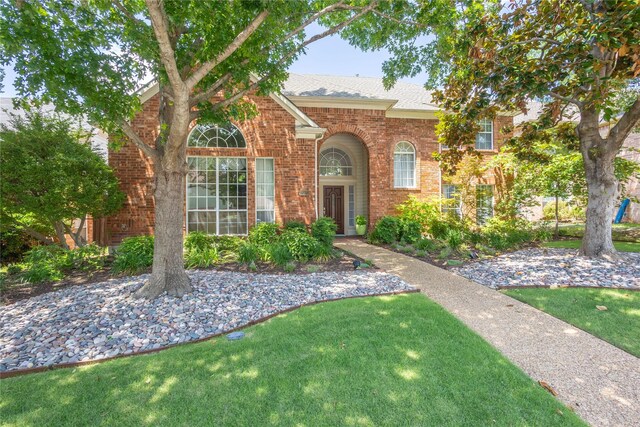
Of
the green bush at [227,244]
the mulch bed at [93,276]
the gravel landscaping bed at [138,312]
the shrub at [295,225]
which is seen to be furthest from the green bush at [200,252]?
the shrub at [295,225]

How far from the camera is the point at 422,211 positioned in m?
11.6

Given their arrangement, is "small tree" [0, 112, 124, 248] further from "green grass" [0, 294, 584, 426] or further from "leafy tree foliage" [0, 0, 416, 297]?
"green grass" [0, 294, 584, 426]

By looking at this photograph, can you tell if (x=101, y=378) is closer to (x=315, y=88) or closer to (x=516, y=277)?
(x=516, y=277)

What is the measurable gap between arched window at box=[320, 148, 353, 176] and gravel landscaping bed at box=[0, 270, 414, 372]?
8.26m

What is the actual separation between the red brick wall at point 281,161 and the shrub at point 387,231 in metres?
1.52

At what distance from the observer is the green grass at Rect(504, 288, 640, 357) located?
3.68m

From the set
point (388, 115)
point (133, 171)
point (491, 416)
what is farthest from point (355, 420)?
point (388, 115)

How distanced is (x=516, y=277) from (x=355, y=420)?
18.0ft

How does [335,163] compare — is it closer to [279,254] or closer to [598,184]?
[279,254]

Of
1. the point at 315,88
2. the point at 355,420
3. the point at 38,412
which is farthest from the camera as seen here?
the point at 315,88

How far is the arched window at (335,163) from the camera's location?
45.5 ft

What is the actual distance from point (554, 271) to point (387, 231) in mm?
5150

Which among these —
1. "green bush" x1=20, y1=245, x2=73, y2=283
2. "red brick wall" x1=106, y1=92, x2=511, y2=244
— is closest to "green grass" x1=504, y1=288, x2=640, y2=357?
"red brick wall" x1=106, y1=92, x2=511, y2=244

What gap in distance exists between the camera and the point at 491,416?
232cm
